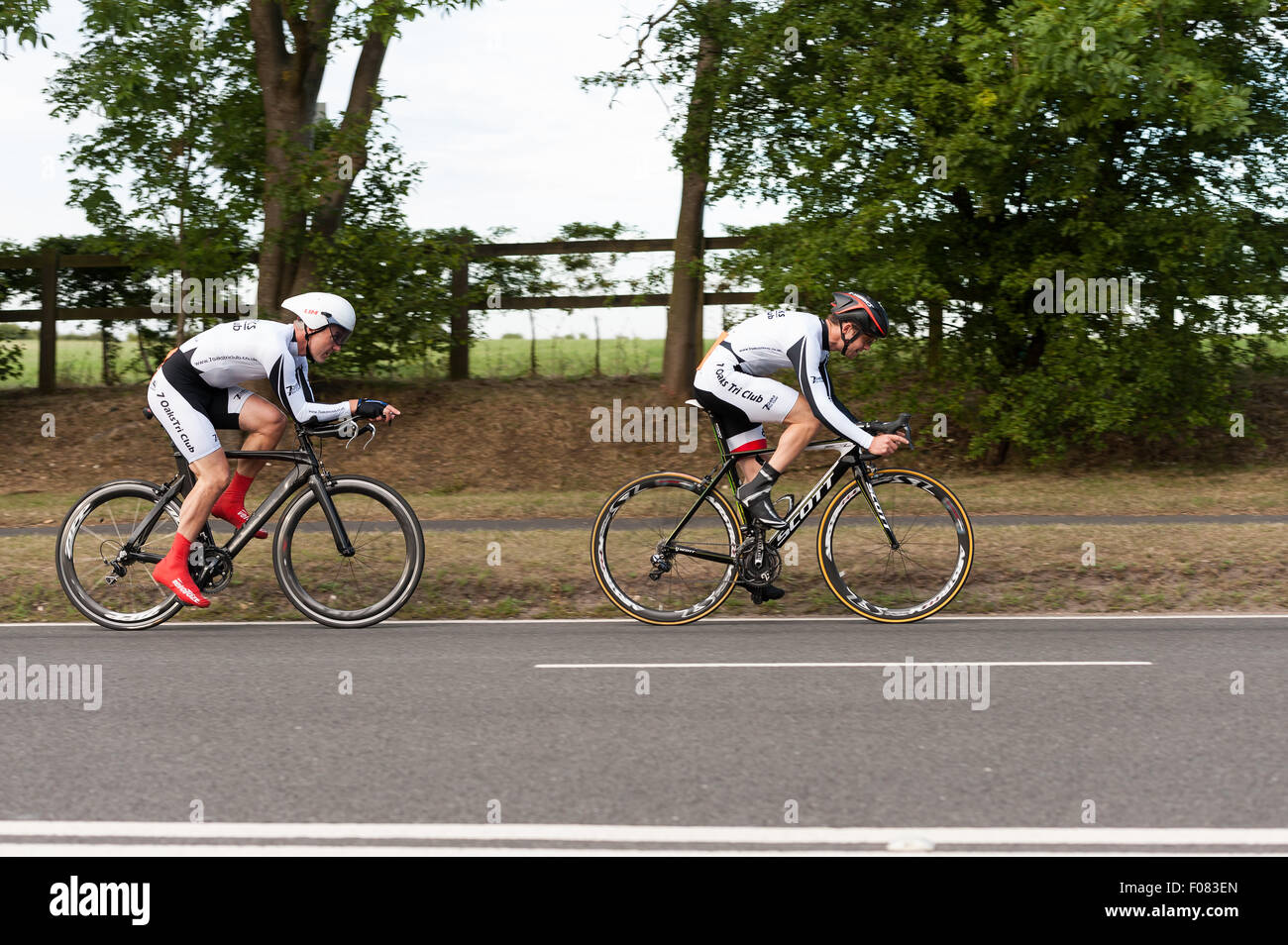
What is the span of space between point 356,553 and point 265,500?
2.17 feet

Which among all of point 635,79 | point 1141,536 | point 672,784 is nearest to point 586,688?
point 672,784

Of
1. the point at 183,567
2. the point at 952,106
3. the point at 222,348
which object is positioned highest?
the point at 952,106

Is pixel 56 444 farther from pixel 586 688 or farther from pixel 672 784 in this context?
pixel 672 784

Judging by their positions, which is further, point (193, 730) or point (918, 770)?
point (193, 730)

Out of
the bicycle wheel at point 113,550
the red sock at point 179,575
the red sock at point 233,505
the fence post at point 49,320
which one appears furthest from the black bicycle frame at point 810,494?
the fence post at point 49,320

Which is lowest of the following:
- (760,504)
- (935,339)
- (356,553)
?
(356,553)

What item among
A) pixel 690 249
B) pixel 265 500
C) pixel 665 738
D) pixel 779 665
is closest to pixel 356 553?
pixel 265 500

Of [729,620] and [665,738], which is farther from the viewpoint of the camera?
[729,620]

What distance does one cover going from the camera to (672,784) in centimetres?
471

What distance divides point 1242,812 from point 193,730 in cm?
402

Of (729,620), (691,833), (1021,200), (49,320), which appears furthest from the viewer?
(49,320)

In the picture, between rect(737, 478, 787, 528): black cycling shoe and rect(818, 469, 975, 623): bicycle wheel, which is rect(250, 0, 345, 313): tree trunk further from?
rect(818, 469, 975, 623): bicycle wheel

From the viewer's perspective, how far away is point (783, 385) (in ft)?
26.0

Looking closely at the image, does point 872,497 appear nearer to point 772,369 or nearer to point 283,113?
point 772,369
